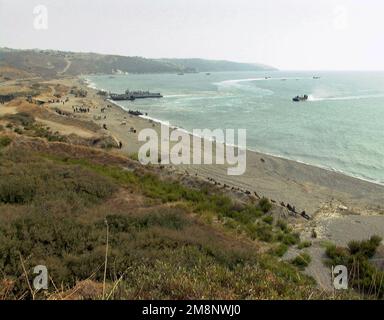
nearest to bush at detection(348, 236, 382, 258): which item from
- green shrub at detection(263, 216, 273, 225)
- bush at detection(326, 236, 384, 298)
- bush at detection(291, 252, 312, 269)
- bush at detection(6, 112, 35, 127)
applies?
bush at detection(326, 236, 384, 298)

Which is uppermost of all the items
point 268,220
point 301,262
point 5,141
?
point 5,141

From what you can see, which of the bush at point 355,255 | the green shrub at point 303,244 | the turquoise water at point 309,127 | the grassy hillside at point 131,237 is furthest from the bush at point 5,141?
the turquoise water at point 309,127

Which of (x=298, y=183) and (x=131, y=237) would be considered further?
(x=298, y=183)

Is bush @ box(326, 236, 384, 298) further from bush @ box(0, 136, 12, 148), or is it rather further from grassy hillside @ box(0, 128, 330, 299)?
bush @ box(0, 136, 12, 148)

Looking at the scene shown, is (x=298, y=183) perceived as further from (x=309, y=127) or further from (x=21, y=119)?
(x=309, y=127)

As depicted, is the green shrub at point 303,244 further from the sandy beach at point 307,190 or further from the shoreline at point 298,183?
the shoreline at point 298,183

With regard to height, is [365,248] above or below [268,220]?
above

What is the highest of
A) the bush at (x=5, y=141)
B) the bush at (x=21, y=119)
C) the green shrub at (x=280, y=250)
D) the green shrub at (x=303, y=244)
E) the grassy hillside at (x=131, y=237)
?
the bush at (x=21, y=119)

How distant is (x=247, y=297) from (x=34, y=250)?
550 centimetres

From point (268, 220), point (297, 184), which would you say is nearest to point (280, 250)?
point (268, 220)
